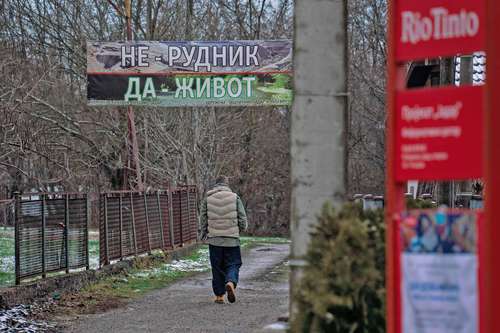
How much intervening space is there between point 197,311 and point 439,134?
8.03 m

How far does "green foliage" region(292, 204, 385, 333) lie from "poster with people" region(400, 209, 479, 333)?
55 centimetres

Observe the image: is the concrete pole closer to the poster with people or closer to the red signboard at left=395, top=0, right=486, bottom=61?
the red signboard at left=395, top=0, right=486, bottom=61

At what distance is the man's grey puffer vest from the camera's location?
12609 mm

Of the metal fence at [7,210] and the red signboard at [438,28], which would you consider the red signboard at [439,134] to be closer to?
the red signboard at [438,28]

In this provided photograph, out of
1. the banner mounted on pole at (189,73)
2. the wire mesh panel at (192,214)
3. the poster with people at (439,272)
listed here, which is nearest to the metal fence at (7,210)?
the banner mounted on pole at (189,73)

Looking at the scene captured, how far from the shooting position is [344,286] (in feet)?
14.8

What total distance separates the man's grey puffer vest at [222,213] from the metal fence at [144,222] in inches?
114

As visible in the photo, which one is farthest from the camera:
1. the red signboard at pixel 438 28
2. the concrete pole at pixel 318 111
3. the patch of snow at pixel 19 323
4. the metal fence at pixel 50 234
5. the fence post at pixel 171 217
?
the fence post at pixel 171 217

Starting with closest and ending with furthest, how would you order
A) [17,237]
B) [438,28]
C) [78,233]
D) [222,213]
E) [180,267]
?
[438,28] → [17,237] → [222,213] → [78,233] → [180,267]

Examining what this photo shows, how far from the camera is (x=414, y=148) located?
405 centimetres

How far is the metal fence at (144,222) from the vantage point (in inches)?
608

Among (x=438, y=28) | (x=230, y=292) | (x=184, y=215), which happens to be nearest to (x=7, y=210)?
(x=230, y=292)

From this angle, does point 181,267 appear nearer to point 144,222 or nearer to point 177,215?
point 144,222

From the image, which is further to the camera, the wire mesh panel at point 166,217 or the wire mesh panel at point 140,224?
the wire mesh panel at point 166,217
